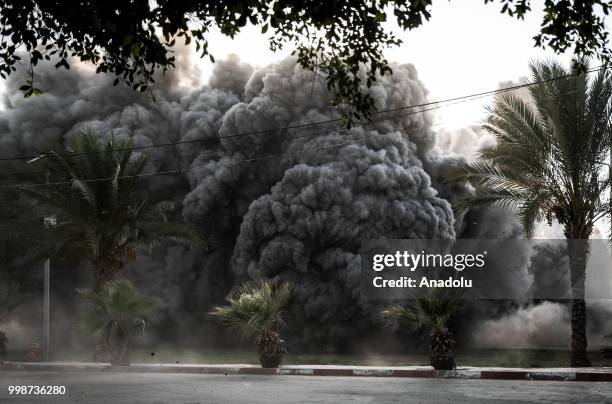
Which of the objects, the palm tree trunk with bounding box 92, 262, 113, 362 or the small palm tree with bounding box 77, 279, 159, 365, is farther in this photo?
the palm tree trunk with bounding box 92, 262, 113, 362

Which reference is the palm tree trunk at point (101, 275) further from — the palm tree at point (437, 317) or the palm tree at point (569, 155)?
the palm tree at point (569, 155)

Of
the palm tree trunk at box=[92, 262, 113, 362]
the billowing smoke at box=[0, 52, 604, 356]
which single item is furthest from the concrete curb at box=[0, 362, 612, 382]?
the billowing smoke at box=[0, 52, 604, 356]

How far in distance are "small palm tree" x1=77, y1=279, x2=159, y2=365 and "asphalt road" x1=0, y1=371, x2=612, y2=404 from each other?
12.4 ft

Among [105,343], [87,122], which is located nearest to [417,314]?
[105,343]

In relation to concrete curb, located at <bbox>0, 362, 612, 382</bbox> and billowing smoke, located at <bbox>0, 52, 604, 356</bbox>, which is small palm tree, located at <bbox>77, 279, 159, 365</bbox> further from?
billowing smoke, located at <bbox>0, 52, 604, 356</bbox>

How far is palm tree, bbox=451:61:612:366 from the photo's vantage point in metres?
19.1

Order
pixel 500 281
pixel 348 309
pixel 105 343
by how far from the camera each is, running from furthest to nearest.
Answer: pixel 500 281 → pixel 348 309 → pixel 105 343

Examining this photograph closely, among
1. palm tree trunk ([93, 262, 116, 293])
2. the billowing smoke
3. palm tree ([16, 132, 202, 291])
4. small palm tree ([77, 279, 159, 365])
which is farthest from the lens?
the billowing smoke

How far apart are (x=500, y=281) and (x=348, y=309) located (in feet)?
26.7

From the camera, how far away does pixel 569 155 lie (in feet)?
62.5

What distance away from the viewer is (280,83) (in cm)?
3553

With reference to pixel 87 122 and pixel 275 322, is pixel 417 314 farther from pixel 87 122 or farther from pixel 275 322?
pixel 87 122

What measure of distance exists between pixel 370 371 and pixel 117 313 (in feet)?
22.6

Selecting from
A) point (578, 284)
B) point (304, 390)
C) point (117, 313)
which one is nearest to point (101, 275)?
point (117, 313)
